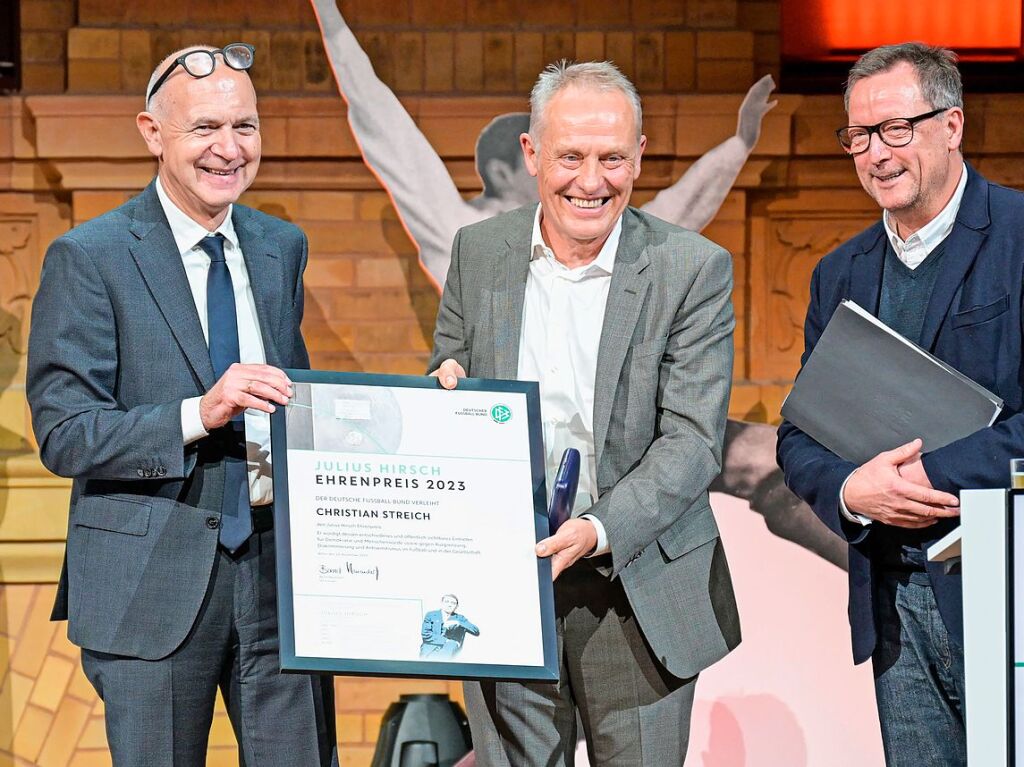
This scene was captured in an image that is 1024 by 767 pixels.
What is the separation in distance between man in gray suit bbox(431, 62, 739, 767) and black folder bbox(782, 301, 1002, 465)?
0.18 metres

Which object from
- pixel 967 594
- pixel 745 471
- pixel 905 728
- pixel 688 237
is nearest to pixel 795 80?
pixel 745 471

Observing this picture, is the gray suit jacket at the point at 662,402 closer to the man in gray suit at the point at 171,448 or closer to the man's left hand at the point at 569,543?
the man's left hand at the point at 569,543

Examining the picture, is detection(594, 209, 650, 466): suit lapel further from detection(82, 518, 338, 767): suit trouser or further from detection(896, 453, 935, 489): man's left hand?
detection(82, 518, 338, 767): suit trouser

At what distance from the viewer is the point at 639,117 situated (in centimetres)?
233

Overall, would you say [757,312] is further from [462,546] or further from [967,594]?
[967,594]

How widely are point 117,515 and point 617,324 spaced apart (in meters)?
0.94

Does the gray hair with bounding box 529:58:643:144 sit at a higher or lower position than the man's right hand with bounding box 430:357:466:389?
higher

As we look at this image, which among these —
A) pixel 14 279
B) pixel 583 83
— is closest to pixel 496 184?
pixel 14 279

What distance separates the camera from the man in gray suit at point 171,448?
2289 mm

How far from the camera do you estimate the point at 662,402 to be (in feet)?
7.70

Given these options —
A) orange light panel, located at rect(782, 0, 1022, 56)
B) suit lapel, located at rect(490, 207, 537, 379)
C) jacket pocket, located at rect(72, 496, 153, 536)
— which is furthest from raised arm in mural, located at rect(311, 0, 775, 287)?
jacket pocket, located at rect(72, 496, 153, 536)

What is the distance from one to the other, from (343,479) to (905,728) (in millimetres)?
1109

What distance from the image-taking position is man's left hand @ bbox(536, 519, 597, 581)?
7.15ft

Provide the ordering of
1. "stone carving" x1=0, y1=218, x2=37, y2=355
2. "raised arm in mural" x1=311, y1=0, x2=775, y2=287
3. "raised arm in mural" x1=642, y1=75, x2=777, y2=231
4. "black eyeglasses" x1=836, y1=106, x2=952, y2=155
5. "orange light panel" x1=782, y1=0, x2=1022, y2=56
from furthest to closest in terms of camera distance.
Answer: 1. "orange light panel" x1=782, y1=0, x2=1022, y2=56
2. "stone carving" x1=0, y1=218, x2=37, y2=355
3. "raised arm in mural" x1=642, y1=75, x2=777, y2=231
4. "raised arm in mural" x1=311, y1=0, x2=775, y2=287
5. "black eyeglasses" x1=836, y1=106, x2=952, y2=155
